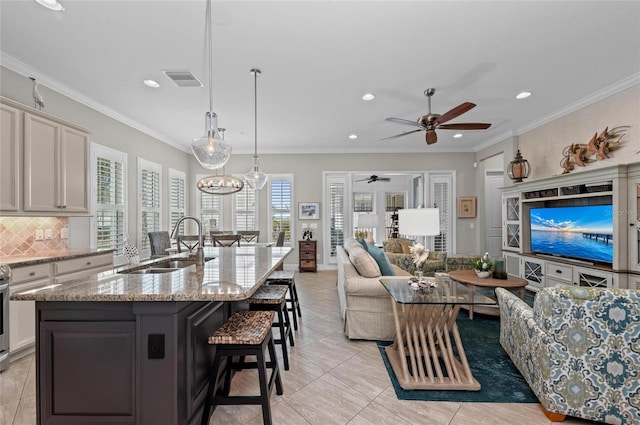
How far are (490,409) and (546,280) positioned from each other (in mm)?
3280

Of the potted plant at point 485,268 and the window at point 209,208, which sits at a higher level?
the window at point 209,208

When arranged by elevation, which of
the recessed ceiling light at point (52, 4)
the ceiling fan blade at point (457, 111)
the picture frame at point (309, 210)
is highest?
the recessed ceiling light at point (52, 4)

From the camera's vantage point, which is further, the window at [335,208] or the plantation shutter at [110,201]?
the window at [335,208]

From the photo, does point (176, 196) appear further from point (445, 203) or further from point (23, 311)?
point (445, 203)

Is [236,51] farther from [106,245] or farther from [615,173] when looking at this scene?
[615,173]

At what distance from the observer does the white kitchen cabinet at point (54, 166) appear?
2713 mm

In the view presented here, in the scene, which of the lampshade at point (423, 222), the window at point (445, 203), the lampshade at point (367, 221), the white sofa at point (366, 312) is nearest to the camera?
the lampshade at point (423, 222)

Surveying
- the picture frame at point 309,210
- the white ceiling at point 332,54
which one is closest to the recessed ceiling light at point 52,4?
the white ceiling at point 332,54

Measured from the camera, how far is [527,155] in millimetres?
5090

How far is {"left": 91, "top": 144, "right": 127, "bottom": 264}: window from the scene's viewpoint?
3.91 metres

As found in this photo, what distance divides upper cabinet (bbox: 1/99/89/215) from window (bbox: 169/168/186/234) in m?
2.52

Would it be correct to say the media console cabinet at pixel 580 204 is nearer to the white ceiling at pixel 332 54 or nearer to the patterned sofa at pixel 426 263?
the white ceiling at pixel 332 54

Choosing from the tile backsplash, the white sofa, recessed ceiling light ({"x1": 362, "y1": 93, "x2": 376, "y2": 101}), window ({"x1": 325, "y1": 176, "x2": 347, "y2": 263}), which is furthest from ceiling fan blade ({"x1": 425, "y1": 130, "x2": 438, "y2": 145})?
the tile backsplash

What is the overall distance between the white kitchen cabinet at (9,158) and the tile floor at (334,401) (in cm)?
145
